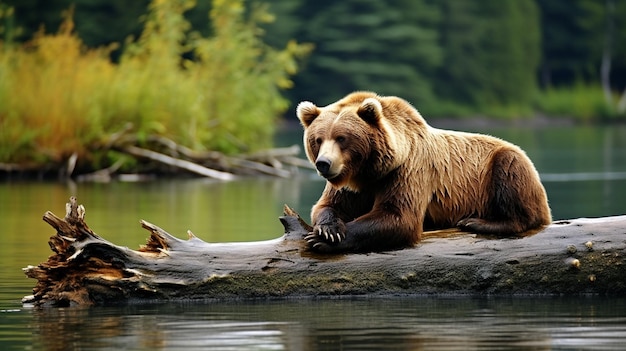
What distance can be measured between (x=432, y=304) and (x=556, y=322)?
1.14 m

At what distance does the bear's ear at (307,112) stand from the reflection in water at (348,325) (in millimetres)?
1362

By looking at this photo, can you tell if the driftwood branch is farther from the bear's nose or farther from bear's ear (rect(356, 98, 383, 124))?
the bear's nose

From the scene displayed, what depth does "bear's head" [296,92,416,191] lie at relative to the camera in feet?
31.8

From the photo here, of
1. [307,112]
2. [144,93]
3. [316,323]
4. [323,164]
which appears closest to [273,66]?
[144,93]

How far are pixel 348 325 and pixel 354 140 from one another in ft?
5.03

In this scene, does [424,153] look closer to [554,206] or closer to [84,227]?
[84,227]

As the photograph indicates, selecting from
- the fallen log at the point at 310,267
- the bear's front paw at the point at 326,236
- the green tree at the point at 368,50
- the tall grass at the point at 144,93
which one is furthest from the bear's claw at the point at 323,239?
the green tree at the point at 368,50

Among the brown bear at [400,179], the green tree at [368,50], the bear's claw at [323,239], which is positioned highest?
the green tree at [368,50]

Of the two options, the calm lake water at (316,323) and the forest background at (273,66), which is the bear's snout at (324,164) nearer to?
the calm lake water at (316,323)

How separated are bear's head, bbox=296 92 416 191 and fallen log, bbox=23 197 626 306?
0.63 meters

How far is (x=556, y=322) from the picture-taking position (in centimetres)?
903

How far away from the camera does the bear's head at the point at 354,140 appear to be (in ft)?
31.8

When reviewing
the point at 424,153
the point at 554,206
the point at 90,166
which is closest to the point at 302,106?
the point at 424,153

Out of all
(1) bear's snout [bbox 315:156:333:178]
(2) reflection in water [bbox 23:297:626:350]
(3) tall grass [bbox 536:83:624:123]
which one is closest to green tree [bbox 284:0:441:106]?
(3) tall grass [bbox 536:83:624:123]
